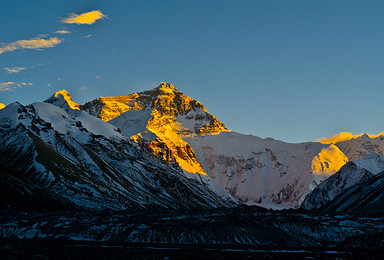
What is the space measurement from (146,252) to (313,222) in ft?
179

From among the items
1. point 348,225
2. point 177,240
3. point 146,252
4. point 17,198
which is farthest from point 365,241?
point 17,198

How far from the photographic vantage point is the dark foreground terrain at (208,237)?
87750mm

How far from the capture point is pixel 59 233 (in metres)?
111

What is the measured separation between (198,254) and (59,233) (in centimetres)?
Result: 3888

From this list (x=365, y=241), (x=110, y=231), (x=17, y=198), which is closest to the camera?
(x=365, y=241)

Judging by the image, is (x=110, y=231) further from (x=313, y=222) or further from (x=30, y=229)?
(x=313, y=222)

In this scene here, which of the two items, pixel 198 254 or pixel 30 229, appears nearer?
pixel 198 254

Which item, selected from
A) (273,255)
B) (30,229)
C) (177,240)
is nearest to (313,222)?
(177,240)

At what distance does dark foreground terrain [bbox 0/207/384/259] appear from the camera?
87750mm

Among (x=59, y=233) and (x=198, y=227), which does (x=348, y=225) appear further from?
(x=59, y=233)

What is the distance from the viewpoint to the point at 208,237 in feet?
371

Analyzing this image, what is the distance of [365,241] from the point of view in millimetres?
105250

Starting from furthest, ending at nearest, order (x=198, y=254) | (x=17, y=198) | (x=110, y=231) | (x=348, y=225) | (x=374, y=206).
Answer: (x=17, y=198), (x=374, y=206), (x=348, y=225), (x=110, y=231), (x=198, y=254)

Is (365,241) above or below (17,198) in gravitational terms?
below
